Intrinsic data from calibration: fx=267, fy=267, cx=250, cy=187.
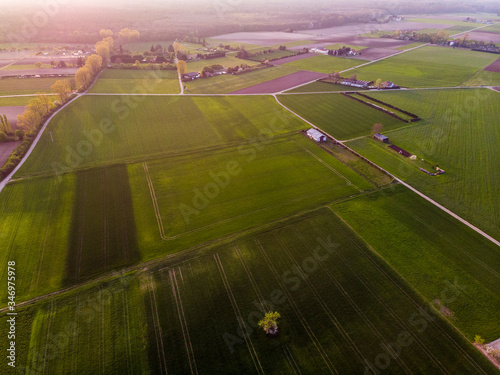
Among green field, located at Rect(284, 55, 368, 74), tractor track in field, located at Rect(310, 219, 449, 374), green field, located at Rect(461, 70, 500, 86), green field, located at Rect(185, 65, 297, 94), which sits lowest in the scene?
tractor track in field, located at Rect(310, 219, 449, 374)

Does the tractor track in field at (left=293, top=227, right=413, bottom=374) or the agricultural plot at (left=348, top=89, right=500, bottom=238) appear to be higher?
the agricultural plot at (left=348, top=89, right=500, bottom=238)

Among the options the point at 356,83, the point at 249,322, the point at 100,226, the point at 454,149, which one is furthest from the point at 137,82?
the point at 454,149

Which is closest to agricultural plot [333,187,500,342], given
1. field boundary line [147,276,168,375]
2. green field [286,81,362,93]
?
field boundary line [147,276,168,375]

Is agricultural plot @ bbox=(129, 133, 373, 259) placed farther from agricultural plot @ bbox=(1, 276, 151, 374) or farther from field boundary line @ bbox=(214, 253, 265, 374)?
agricultural plot @ bbox=(1, 276, 151, 374)

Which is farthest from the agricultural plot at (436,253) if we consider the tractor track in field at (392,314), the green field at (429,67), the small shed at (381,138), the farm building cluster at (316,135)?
the green field at (429,67)

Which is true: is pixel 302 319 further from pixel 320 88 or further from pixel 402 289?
pixel 320 88

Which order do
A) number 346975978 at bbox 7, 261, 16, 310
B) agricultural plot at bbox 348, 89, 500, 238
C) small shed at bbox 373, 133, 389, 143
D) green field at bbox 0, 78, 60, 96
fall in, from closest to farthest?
1. number 346975978 at bbox 7, 261, 16, 310
2. agricultural plot at bbox 348, 89, 500, 238
3. small shed at bbox 373, 133, 389, 143
4. green field at bbox 0, 78, 60, 96
